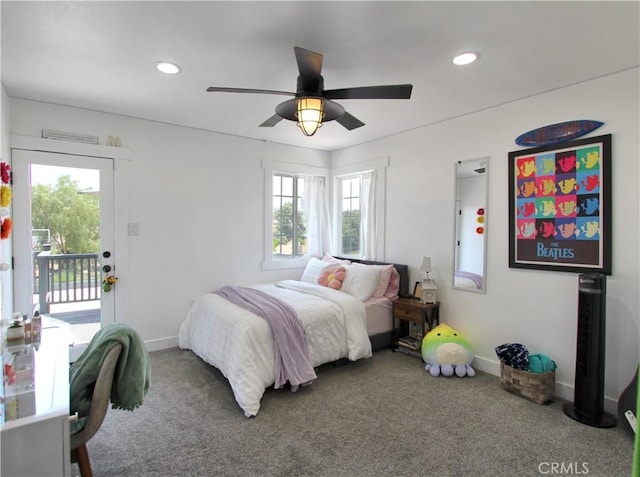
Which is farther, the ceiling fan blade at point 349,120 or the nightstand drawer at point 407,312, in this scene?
the nightstand drawer at point 407,312

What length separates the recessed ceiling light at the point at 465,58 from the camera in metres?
2.30

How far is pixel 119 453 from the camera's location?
2.15 meters

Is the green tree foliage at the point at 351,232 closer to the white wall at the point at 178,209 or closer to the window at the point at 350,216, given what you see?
the window at the point at 350,216

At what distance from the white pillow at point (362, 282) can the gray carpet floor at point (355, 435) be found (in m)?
1.08

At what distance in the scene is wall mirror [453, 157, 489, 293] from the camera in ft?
11.2

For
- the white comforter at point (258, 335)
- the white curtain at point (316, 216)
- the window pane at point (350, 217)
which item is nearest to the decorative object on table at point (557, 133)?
the white comforter at point (258, 335)

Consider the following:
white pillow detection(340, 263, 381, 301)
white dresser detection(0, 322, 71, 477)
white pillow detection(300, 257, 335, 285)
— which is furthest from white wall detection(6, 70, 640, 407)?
white dresser detection(0, 322, 71, 477)

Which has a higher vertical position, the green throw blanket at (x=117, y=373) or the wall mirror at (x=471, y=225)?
the wall mirror at (x=471, y=225)

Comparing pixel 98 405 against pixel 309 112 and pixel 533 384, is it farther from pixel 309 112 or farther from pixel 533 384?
pixel 533 384

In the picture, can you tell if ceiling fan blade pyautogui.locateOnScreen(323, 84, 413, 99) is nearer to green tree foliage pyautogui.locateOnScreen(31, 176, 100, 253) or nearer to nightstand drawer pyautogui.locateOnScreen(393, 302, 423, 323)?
nightstand drawer pyautogui.locateOnScreen(393, 302, 423, 323)

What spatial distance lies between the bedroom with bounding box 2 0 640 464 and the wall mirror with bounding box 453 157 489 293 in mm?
80

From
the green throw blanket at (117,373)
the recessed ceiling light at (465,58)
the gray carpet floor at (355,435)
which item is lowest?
the gray carpet floor at (355,435)

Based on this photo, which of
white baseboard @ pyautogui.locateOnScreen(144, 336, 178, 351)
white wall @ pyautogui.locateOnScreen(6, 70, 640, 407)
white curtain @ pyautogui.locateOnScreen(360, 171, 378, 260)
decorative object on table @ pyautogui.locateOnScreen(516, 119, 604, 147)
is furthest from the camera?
white curtain @ pyautogui.locateOnScreen(360, 171, 378, 260)

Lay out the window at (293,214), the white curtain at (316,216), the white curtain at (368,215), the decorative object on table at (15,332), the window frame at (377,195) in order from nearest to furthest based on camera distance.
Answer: the decorative object on table at (15,332) < the window frame at (377,195) < the white curtain at (368,215) < the window at (293,214) < the white curtain at (316,216)
